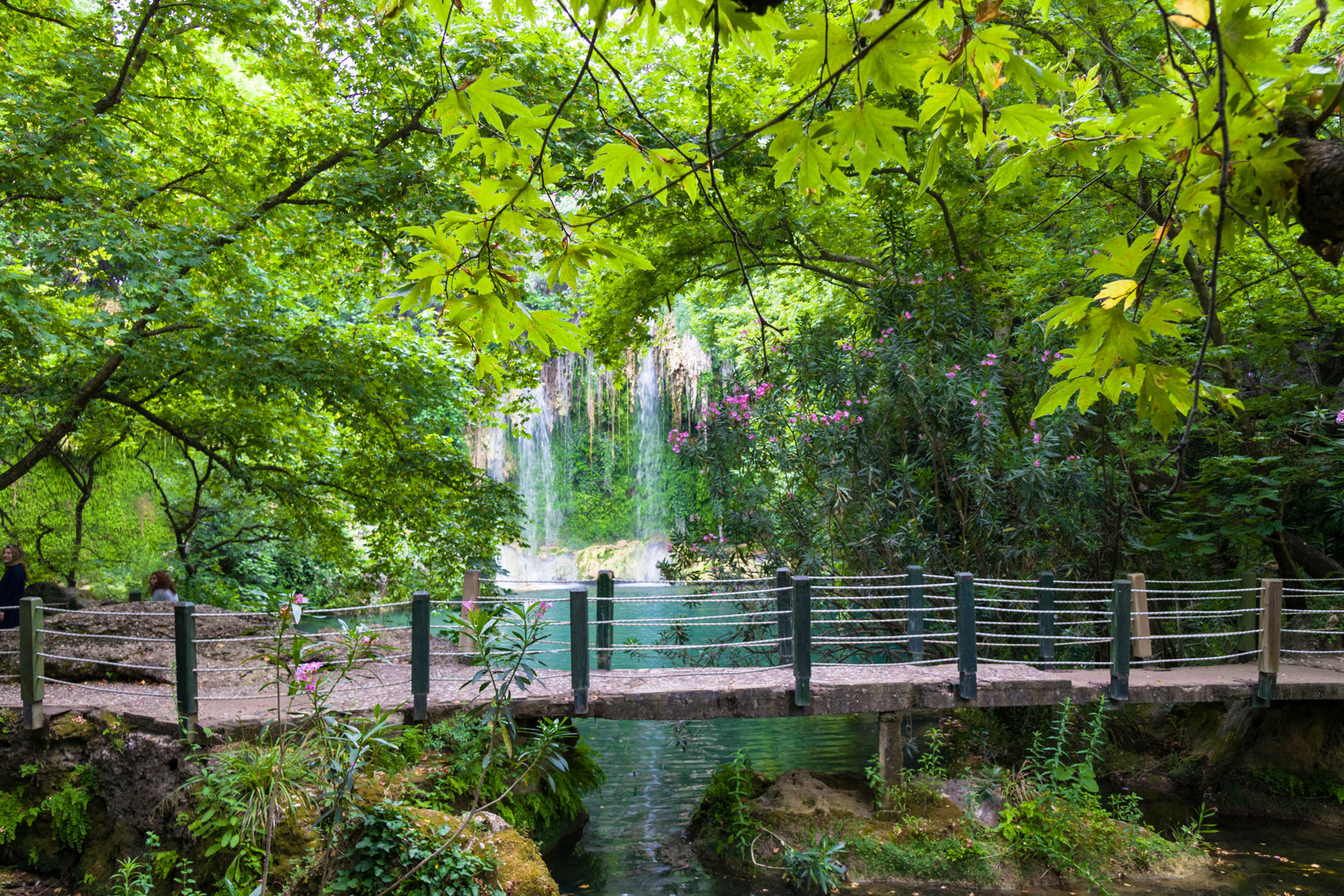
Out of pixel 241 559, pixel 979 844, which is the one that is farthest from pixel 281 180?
pixel 241 559

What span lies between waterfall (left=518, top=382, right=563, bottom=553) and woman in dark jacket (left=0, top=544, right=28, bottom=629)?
55.8 feet

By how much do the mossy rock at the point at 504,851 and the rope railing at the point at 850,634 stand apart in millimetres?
905

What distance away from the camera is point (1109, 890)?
19.5ft

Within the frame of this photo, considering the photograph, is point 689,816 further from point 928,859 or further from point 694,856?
point 928,859

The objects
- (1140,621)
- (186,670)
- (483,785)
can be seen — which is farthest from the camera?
(1140,621)

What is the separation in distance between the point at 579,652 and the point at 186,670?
96.6 inches

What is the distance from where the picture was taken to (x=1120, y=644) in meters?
6.80

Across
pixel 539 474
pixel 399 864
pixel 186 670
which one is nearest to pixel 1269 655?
pixel 399 864

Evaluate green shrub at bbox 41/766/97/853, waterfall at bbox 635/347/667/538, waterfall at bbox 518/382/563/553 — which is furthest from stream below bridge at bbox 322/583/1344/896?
waterfall at bbox 518/382/563/553

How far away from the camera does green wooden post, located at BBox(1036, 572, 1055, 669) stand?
725cm

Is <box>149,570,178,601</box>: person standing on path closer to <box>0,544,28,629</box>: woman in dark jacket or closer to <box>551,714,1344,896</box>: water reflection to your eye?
<box>0,544,28,629</box>: woman in dark jacket

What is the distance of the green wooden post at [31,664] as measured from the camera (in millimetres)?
5797

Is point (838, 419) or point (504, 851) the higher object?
point (838, 419)

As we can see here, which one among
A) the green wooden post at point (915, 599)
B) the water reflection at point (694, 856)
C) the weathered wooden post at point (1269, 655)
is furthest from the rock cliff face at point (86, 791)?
the weathered wooden post at point (1269, 655)
